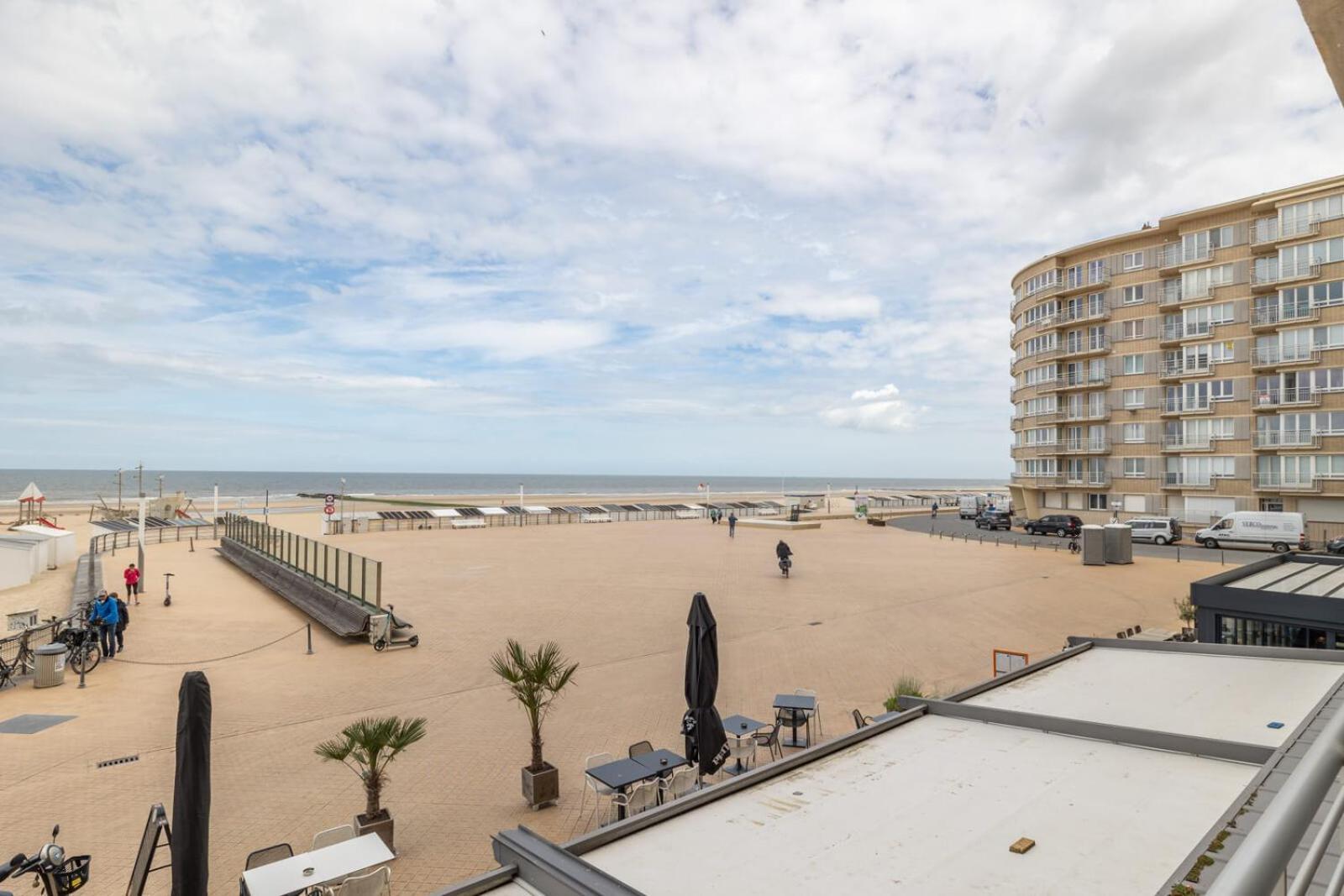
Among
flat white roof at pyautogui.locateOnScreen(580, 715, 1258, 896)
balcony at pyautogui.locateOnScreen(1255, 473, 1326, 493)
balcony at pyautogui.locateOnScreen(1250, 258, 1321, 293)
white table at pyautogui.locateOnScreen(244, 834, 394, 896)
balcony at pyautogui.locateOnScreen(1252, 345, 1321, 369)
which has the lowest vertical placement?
white table at pyautogui.locateOnScreen(244, 834, 394, 896)

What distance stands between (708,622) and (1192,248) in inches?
1943

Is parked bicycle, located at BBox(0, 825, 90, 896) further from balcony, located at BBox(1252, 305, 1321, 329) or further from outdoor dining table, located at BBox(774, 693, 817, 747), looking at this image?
balcony, located at BBox(1252, 305, 1321, 329)

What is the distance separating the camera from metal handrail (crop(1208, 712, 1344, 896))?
3.55 feet

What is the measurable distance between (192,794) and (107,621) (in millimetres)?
12622

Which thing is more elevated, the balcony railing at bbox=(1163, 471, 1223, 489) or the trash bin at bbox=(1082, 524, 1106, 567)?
the balcony railing at bbox=(1163, 471, 1223, 489)

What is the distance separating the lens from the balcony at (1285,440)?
37.8 metres

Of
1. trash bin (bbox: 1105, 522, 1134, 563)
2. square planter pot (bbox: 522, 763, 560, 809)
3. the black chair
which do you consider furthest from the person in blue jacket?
trash bin (bbox: 1105, 522, 1134, 563)

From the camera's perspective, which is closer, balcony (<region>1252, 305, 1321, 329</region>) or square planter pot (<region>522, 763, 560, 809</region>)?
square planter pot (<region>522, 763, 560, 809</region>)

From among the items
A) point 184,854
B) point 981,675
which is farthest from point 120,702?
point 981,675

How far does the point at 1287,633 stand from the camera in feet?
41.0

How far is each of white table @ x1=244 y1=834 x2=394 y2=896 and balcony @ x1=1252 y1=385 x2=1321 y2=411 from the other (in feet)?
160

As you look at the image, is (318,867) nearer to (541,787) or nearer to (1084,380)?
(541,787)

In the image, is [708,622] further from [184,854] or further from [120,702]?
[120,702]

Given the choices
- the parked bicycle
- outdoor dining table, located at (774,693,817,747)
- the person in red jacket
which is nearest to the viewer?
the parked bicycle
